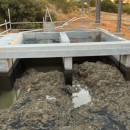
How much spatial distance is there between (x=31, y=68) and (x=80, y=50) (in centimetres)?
332

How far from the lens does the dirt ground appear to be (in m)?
5.02

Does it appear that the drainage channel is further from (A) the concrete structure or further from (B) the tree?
(B) the tree

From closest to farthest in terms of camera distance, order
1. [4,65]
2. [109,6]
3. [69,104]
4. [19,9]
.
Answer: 1. [69,104]
2. [4,65]
3. [19,9]
4. [109,6]

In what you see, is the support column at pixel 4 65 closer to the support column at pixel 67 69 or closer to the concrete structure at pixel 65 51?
the concrete structure at pixel 65 51

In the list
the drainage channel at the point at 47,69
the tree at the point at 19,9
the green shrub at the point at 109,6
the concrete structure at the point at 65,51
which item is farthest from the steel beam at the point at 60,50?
the green shrub at the point at 109,6

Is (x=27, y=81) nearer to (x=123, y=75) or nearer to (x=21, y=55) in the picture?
(x=21, y=55)

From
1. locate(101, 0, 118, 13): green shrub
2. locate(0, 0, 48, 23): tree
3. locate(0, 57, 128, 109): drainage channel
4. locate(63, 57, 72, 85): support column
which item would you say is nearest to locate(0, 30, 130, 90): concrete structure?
locate(63, 57, 72, 85): support column

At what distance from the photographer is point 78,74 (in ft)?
27.1

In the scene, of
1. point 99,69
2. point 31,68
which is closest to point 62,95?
point 99,69

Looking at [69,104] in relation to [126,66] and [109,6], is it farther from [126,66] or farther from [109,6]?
[109,6]

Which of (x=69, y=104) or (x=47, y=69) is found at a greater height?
(x=47, y=69)

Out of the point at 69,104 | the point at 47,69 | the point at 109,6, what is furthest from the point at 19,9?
the point at 109,6

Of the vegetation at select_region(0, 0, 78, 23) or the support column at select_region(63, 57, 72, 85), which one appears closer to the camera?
the support column at select_region(63, 57, 72, 85)

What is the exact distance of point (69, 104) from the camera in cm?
598
